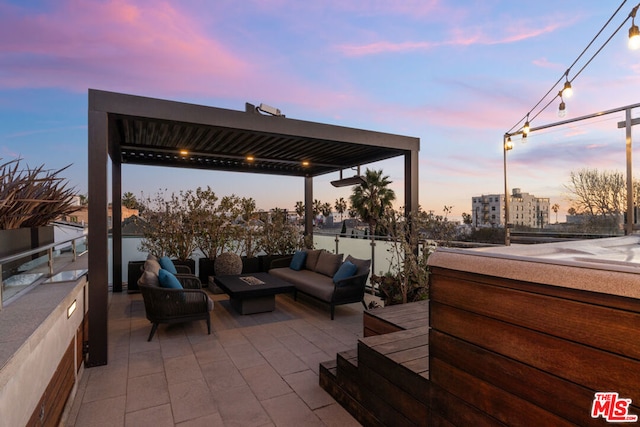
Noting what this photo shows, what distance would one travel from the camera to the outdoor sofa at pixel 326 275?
4914 mm

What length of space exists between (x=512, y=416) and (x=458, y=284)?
0.58 meters

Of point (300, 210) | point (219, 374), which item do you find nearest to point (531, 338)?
point (219, 374)

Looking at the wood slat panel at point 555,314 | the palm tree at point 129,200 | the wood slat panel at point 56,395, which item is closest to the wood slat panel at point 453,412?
the wood slat panel at point 555,314

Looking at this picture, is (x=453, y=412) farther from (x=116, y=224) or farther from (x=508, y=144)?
(x=508, y=144)

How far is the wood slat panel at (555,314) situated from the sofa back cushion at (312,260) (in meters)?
5.01

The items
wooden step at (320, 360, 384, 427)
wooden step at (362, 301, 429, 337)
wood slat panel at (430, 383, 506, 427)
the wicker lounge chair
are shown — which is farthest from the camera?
the wicker lounge chair

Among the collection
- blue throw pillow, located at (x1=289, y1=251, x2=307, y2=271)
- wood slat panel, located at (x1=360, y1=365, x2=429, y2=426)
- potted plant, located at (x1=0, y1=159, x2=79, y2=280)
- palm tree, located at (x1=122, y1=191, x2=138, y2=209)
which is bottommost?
wood slat panel, located at (x1=360, y1=365, x2=429, y2=426)

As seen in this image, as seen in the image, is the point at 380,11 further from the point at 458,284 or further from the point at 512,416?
the point at 512,416

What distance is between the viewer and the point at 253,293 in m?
4.92

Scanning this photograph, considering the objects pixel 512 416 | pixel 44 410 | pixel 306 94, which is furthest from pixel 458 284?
pixel 306 94

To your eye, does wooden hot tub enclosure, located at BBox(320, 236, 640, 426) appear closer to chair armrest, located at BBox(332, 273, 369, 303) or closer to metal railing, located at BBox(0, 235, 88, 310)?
metal railing, located at BBox(0, 235, 88, 310)

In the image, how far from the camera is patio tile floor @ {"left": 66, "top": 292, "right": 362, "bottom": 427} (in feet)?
8.20

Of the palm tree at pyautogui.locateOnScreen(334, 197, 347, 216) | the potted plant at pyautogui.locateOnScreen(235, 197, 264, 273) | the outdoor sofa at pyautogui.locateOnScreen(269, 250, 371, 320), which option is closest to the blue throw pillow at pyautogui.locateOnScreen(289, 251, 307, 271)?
the outdoor sofa at pyautogui.locateOnScreen(269, 250, 371, 320)

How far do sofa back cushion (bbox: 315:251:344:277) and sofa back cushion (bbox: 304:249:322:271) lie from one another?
155mm
